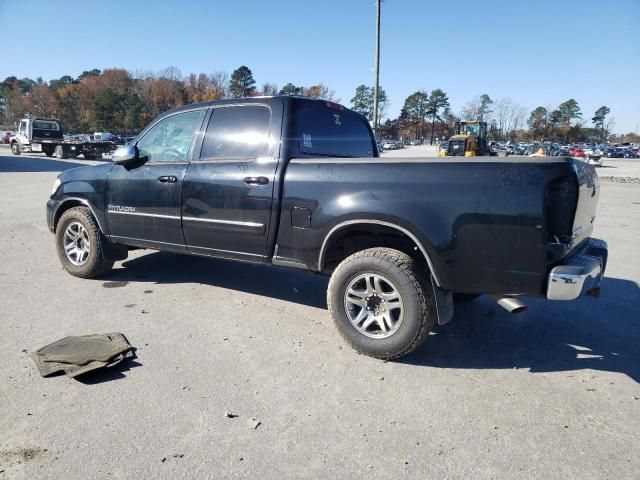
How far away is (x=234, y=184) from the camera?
12.9 feet

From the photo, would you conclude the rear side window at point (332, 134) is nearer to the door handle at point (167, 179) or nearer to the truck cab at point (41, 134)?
the door handle at point (167, 179)

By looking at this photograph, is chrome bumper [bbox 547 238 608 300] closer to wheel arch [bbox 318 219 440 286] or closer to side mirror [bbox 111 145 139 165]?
wheel arch [bbox 318 219 440 286]

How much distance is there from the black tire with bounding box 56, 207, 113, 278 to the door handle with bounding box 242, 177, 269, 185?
2.16 m

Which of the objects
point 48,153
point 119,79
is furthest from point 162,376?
point 119,79

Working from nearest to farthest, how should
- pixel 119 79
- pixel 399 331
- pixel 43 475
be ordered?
pixel 43 475 < pixel 399 331 < pixel 119 79

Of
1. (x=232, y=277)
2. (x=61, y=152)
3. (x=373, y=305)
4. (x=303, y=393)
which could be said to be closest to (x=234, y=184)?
(x=373, y=305)

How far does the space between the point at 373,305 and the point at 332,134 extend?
72.7 inches

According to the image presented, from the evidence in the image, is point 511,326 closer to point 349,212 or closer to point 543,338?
point 543,338

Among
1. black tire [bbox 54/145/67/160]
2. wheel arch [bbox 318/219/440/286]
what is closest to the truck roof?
wheel arch [bbox 318/219/440/286]

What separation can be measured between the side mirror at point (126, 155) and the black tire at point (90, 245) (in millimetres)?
866

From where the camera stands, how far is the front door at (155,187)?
4.37 meters

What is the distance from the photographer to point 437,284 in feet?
10.3

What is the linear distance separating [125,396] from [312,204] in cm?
189

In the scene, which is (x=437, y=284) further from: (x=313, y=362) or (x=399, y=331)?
(x=313, y=362)
